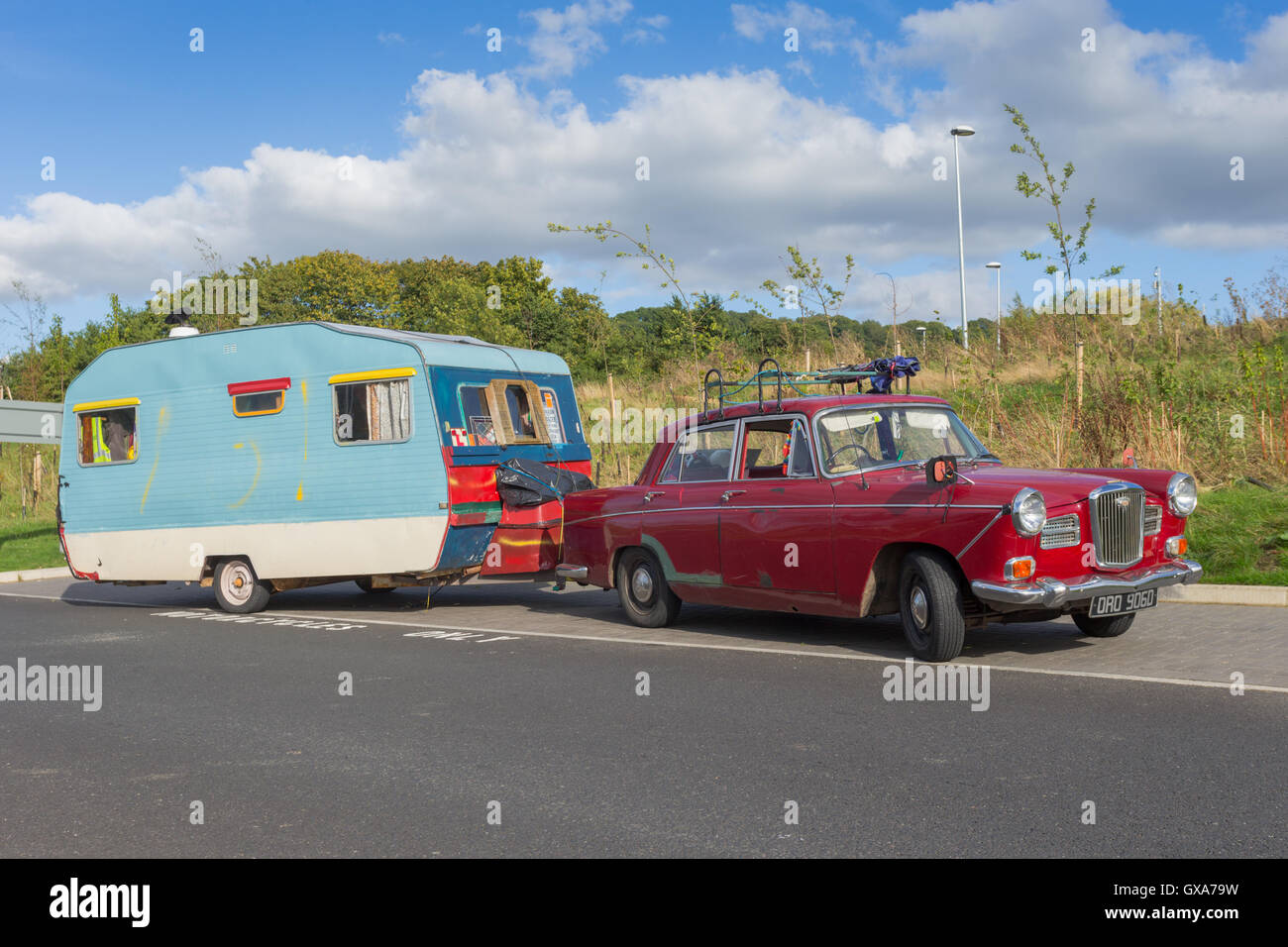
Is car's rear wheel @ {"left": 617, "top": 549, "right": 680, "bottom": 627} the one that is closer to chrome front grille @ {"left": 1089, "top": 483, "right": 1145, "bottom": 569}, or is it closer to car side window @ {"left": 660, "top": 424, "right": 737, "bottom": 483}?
car side window @ {"left": 660, "top": 424, "right": 737, "bottom": 483}

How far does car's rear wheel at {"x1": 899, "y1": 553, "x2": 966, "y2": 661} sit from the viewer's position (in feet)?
26.4

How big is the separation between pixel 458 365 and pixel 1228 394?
10179 millimetres

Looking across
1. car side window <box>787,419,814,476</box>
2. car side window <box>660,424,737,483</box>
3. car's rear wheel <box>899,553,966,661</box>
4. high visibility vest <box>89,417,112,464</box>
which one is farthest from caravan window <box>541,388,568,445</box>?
car's rear wheel <box>899,553,966,661</box>

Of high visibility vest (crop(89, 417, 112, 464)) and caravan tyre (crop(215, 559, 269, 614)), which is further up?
high visibility vest (crop(89, 417, 112, 464))

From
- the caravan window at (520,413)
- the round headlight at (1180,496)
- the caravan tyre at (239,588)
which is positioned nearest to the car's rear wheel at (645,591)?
the caravan window at (520,413)

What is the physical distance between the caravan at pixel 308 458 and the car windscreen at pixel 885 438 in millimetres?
3967

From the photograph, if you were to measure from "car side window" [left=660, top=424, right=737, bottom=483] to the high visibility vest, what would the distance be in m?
7.36

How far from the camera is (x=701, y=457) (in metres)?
10.4

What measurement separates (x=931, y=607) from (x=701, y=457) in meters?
2.89

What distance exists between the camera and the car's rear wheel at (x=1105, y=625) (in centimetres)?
916

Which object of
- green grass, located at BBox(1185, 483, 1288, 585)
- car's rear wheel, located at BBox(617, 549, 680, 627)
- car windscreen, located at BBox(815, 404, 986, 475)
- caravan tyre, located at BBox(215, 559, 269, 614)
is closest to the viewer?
car windscreen, located at BBox(815, 404, 986, 475)

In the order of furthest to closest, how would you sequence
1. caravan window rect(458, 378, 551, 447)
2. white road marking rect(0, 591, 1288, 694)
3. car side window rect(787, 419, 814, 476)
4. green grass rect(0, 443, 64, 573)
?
green grass rect(0, 443, 64, 573)
caravan window rect(458, 378, 551, 447)
car side window rect(787, 419, 814, 476)
white road marking rect(0, 591, 1288, 694)

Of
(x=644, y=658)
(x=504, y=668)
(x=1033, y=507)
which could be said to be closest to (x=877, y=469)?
(x=1033, y=507)
